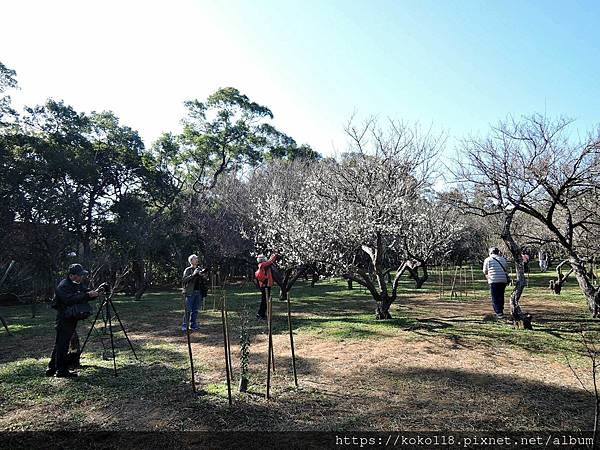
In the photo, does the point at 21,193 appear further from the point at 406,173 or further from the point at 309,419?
the point at 309,419

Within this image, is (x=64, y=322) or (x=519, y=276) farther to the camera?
(x=519, y=276)

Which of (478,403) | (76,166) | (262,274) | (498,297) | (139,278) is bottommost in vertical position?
(478,403)

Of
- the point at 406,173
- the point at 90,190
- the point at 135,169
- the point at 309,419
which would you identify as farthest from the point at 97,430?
the point at 135,169

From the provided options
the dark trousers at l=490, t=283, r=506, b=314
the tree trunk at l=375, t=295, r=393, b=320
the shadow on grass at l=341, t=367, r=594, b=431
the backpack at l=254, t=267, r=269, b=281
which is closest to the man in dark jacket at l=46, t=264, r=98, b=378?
the shadow on grass at l=341, t=367, r=594, b=431

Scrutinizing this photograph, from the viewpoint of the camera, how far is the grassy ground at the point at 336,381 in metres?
4.32

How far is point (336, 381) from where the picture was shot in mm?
5531

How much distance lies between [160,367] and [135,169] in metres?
20.0

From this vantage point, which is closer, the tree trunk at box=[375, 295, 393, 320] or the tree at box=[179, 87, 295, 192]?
the tree trunk at box=[375, 295, 393, 320]

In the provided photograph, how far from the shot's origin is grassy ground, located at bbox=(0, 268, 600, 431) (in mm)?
4324

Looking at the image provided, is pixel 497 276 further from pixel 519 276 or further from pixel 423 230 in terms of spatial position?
pixel 423 230

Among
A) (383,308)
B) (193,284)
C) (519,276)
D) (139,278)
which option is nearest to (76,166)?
(139,278)

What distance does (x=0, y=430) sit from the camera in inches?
167

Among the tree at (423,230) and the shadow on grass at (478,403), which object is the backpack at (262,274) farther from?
the shadow on grass at (478,403)

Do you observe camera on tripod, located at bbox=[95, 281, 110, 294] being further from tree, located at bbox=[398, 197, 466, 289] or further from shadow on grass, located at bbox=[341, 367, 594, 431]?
tree, located at bbox=[398, 197, 466, 289]
